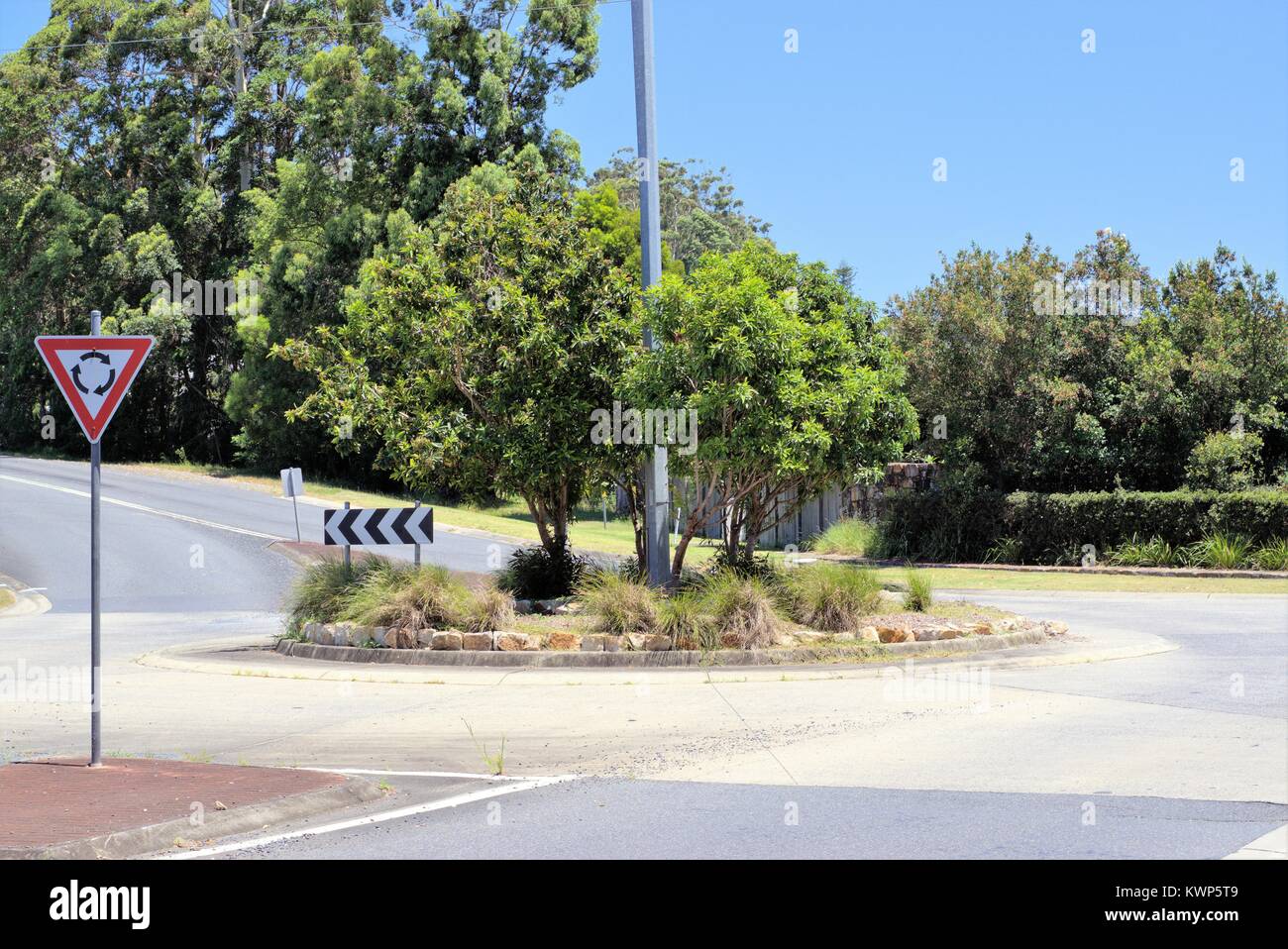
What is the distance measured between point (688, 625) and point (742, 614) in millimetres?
671

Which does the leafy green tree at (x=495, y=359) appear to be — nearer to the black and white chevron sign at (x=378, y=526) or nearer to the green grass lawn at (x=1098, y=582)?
the black and white chevron sign at (x=378, y=526)

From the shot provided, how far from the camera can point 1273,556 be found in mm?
27078

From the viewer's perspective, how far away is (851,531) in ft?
114

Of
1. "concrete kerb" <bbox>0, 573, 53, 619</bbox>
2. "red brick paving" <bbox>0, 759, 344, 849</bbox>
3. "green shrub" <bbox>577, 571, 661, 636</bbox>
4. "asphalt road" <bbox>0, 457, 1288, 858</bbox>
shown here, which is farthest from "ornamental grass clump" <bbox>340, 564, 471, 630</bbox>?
"concrete kerb" <bbox>0, 573, 53, 619</bbox>

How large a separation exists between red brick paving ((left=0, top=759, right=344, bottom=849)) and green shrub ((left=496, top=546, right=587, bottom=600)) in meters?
9.62

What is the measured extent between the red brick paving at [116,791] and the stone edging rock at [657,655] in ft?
19.2

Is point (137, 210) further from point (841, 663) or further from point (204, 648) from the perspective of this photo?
point (841, 663)

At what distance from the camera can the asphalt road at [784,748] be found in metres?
7.20

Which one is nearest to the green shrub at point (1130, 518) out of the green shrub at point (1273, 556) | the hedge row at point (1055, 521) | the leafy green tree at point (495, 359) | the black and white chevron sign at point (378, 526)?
the hedge row at point (1055, 521)

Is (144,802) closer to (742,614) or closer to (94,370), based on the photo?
(94,370)

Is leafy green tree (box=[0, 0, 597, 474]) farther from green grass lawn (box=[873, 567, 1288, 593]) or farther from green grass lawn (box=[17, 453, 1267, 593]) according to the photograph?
green grass lawn (box=[873, 567, 1288, 593])

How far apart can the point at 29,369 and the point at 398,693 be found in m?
55.3

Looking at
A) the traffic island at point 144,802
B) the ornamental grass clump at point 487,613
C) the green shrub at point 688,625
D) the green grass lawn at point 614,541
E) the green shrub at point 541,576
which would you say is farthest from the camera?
the green grass lawn at point 614,541

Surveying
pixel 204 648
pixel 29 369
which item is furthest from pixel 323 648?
pixel 29 369
